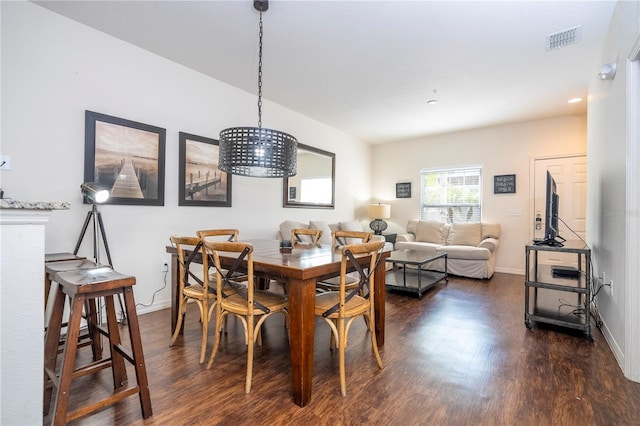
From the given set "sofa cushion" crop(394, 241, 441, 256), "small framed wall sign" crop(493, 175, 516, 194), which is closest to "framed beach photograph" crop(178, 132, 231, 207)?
"sofa cushion" crop(394, 241, 441, 256)

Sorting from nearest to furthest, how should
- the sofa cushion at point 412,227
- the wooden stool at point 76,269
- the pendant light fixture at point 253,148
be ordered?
the wooden stool at point 76,269, the pendant light fixture at point 253,148, the sofa cushion at point 412,227

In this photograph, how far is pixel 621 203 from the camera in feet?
6.92

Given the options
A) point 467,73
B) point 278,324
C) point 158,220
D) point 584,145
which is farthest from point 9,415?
point 584,145

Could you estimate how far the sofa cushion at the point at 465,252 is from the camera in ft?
15.3

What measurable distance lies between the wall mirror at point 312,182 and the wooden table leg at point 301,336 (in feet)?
10.1

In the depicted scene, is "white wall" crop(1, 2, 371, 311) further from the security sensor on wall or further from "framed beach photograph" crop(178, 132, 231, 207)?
the security sensor on wall

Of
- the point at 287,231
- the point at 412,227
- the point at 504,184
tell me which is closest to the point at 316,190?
the point at 287,231

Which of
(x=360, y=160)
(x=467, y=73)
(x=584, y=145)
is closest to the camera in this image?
(x=467, y=73)

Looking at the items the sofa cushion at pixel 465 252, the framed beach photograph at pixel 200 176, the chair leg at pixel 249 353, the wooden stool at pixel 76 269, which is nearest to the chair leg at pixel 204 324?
the chair leg at pixel 249 353

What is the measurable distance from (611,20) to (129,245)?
4.68m

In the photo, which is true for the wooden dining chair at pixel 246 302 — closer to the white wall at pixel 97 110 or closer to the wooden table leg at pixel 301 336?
the wooden table leg at pixel 301 336

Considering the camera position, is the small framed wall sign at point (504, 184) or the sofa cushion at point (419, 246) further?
the small framed wall sign at point (504, 184)

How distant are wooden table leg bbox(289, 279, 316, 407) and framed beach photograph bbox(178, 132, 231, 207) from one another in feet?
7.37

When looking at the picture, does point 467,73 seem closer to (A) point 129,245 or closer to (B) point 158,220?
(B) point 158,220
